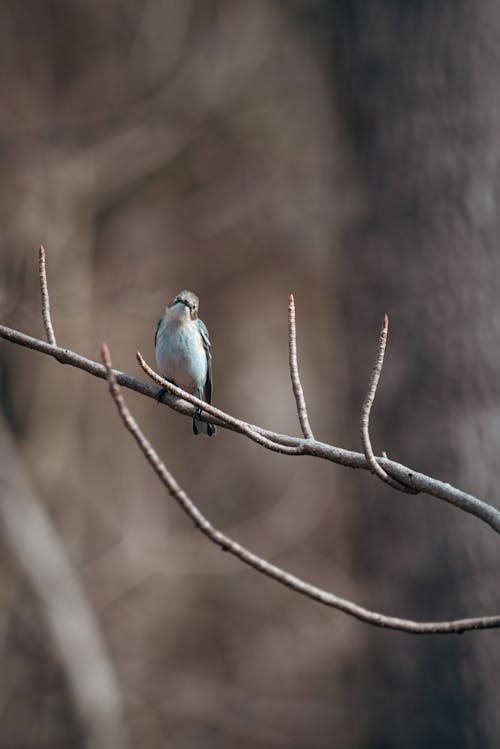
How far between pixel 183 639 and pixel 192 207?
4662mm

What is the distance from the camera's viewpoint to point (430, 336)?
4816mm

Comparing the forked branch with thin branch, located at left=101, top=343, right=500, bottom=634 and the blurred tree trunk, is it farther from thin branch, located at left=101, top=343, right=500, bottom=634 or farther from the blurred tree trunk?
the blurred tree trunk

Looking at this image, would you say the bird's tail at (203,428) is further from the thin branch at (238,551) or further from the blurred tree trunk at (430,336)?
the thin branch at (238,551)

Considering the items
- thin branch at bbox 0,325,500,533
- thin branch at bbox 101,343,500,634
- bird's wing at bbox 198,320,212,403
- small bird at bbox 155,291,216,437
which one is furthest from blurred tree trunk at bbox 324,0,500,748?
thin branch at bbox 101,343,500,634

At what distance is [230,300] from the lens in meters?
10.6

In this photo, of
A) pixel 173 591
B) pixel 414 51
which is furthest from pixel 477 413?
pixel 173 591

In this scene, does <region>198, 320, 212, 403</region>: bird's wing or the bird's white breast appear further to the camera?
<region>198, 320, 212, 403</region>: bird's wing

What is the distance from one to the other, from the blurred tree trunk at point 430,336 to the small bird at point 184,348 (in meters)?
1.18

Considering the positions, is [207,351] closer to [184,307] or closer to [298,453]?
[184,307]

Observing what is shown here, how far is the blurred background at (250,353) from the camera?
4.81 metres

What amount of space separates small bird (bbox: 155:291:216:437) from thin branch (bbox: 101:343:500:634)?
230cm

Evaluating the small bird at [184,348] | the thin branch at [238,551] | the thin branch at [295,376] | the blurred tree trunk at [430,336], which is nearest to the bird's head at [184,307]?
the small bird at [184,348]

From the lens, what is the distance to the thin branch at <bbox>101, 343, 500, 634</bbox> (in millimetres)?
1675

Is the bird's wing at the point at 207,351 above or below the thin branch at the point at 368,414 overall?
above
